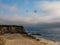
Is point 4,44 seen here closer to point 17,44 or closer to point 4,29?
point 17,44

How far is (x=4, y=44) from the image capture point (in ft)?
90.8

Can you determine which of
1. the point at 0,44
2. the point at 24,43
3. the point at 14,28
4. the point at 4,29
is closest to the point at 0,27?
the point at 4,29

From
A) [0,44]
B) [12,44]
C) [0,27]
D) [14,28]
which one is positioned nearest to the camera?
[0,44]

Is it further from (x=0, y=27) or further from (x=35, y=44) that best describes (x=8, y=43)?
(x=0, y=27)

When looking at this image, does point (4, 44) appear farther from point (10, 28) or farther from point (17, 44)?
point (10, 28)

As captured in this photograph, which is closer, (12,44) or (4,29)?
(12,44)

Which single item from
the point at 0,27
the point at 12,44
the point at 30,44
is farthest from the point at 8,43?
the point at 0,27

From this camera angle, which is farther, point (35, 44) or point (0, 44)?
point (35, 44)

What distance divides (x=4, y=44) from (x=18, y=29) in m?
30.1

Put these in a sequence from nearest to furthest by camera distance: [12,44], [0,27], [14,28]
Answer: [12,44] < [0,27] < [14,28]

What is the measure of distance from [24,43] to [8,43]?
88.5 inches

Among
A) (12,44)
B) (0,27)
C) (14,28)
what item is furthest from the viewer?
(14,28)

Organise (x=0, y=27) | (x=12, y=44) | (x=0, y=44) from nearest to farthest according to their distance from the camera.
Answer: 1. (x=0, y=44)
2. (x=12, y=44)
3. (x=0, y=27)

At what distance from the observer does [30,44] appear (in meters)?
30.2
